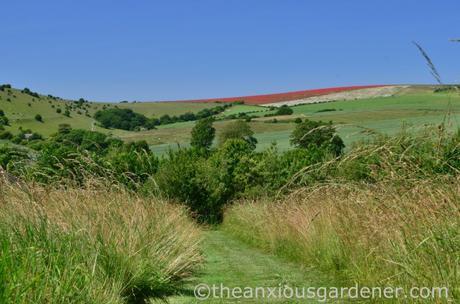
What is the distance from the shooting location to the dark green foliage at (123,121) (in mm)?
82750

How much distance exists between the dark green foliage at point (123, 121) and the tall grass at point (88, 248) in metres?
71.5

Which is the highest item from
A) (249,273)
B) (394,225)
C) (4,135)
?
(394,225)

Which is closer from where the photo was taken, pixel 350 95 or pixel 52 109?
pixel 350 95

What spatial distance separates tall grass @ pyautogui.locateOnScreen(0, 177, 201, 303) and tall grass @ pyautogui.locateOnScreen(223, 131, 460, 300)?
6.86ft

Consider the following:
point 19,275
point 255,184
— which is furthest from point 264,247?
point 255,184

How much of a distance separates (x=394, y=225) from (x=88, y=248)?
3.22 metres

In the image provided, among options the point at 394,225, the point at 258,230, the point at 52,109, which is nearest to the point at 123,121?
the point at 52,109

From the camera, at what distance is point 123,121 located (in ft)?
282

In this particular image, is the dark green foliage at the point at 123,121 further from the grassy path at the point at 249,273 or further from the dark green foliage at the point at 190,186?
the grassy path at the point at 249,273

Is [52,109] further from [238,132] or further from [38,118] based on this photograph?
[238,132]

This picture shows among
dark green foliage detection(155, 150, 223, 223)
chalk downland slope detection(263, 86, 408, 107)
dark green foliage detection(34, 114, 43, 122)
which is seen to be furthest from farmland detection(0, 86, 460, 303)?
dark green foliage detection(34, 114, 43, 122)

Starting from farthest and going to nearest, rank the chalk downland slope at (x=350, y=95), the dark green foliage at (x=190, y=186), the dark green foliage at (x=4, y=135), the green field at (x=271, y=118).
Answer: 1. the chalk downland slope at (x=350, y=95)
2. the dark green foliage at (x=4, y=135)
3. the green field at (x=271, y=118)
4. the dark green foliage at (x=190, y=186)

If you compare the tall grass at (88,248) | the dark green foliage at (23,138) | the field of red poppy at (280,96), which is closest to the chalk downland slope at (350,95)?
the field of red poppy at (280,96)

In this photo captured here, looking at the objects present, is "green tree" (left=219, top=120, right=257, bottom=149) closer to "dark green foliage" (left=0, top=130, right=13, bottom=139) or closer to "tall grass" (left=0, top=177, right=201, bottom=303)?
"dark green foliage" (left=0, top=130, right=13, bottom=139)
